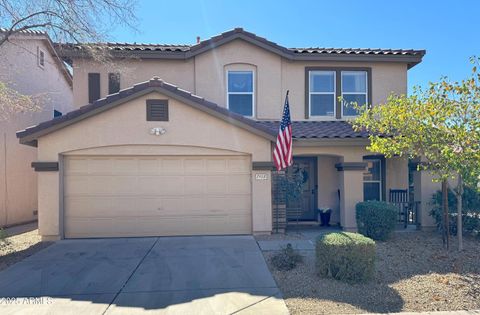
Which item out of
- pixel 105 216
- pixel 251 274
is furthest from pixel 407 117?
pixel 105 216

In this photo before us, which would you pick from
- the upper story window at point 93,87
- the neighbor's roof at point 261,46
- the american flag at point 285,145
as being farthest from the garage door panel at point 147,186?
the neighbor's roof at point 261,46

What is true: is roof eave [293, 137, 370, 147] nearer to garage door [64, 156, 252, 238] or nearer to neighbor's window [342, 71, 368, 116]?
garage door [64, 156, 252, 238]

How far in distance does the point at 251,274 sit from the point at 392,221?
4.31m

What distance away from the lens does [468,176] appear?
6.58 m

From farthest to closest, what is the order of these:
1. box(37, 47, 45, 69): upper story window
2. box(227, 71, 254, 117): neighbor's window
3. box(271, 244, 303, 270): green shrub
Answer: box(37, 47, 45, 69): upper story window < box(227, 71, 254, 117): neighbor's window < box(271, 244, 303, 270): green shrub

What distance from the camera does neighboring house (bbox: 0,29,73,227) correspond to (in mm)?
11430

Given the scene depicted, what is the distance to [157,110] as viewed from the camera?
8.75 meters

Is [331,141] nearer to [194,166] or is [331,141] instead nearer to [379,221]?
[379,221]

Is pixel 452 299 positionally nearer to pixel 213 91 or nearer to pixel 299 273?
pixel 299 273

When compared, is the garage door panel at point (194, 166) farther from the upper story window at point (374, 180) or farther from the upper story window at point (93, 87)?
the upper story window at point (374, 180)

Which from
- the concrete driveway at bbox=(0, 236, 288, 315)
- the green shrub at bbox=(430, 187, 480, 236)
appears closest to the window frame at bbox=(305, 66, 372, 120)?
the green shrub at bbox=(430, 187, 480, 236)

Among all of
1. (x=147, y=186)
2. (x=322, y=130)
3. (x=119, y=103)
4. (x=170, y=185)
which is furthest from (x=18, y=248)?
(x=322, y=130)

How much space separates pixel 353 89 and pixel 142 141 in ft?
25.1

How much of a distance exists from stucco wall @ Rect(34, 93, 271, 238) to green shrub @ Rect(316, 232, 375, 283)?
3.46m
